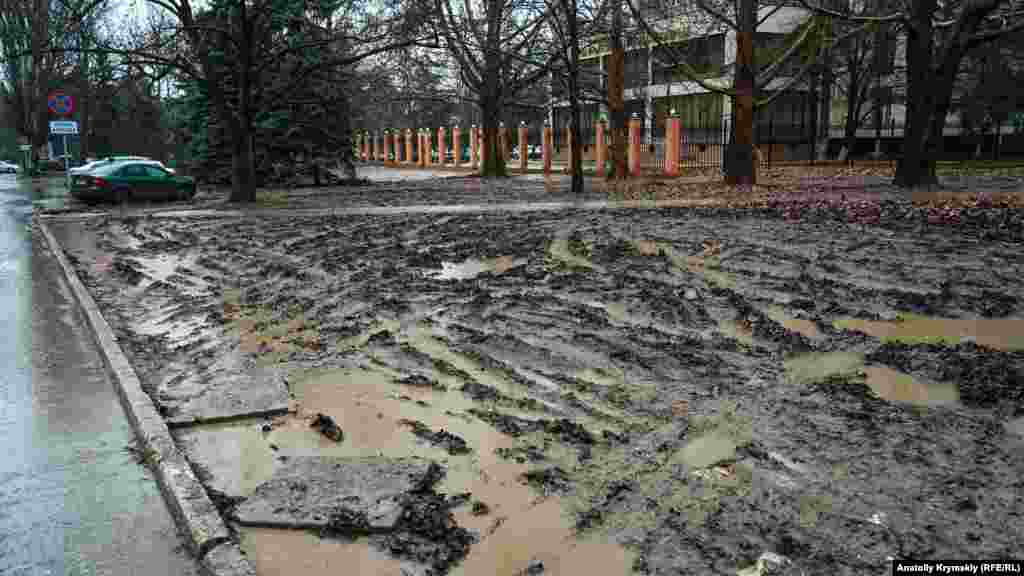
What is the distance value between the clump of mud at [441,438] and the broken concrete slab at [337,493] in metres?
0.24

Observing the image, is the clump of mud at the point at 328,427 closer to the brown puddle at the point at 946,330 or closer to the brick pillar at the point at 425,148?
the brown puddle at the point at 946,330

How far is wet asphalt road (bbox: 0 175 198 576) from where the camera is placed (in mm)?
3969

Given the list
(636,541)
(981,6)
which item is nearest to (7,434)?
(636,541)

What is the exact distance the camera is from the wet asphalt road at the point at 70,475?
3.97 m

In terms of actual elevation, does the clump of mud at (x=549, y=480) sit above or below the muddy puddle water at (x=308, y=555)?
above

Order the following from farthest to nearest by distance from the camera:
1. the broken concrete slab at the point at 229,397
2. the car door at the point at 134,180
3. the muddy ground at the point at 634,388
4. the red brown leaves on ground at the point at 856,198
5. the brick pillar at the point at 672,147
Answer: the brick pillar at the point at 672,147
the car door at the point at 134,180
the red brown leaves on ground at the point at 856,198
the broken concrete slab at the point at 229,397
the muddy ground at the point at 634,388

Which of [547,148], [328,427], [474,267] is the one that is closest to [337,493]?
[328,427]

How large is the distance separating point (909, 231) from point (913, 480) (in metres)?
8.69

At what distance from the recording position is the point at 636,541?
3.85 meters

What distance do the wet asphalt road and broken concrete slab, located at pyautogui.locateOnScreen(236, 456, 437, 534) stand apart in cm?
46

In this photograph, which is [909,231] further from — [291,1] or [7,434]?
[291,1]

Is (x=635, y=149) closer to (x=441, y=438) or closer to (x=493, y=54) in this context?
(x=493, y=54)

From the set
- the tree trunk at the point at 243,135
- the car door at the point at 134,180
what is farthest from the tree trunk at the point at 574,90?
the car door at the point at 134,180

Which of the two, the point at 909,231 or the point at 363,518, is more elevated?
the point at 909,231
